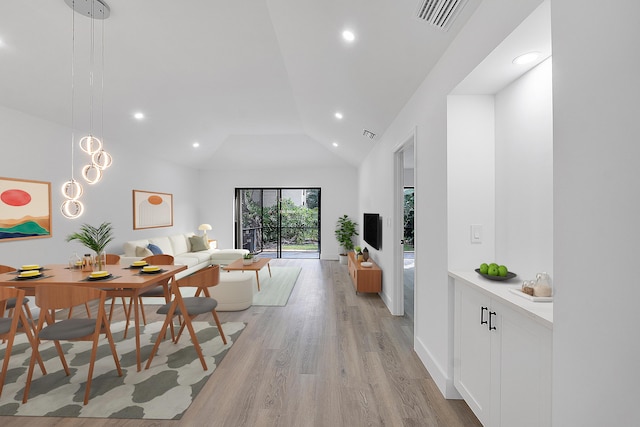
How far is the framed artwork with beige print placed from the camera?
5.83 meters

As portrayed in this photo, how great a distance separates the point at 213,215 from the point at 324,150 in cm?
365

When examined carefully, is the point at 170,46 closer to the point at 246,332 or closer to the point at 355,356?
the point at 246,332

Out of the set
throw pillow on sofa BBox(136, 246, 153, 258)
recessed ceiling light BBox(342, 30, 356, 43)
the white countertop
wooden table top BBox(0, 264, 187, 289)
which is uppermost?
recessed ceiling light BBox(342, 30, 356, 43)

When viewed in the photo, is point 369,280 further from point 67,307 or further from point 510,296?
point 67,307

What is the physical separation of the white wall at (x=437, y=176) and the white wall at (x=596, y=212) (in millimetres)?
526

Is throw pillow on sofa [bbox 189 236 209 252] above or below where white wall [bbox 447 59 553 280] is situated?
below

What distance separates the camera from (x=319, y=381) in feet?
7.59

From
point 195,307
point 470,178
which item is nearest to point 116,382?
point 195,307

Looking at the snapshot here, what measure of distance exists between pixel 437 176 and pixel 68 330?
9.67 feet

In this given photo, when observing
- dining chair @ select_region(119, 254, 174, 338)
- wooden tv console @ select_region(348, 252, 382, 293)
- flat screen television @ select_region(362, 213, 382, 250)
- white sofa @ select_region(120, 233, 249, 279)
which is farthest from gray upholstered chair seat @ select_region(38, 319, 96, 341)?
flat screen television @ select_region(362, 213, 382, 250)

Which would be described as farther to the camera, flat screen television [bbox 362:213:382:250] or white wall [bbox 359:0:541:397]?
flat screen television [bbox 362:213:382:250]

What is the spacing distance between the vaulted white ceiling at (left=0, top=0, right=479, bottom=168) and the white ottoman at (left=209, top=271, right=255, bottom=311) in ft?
9.08

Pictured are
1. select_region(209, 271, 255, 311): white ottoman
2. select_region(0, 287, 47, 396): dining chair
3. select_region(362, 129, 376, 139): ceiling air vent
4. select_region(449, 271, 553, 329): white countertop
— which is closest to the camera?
select_region(449, 271, 553, 329): white countertop

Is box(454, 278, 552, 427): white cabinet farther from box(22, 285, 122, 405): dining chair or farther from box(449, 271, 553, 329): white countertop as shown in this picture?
box(22, 285, 122, 405): dining chair
